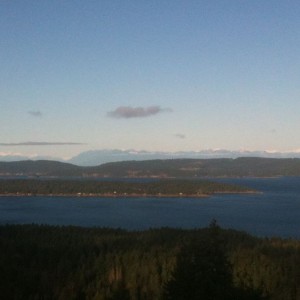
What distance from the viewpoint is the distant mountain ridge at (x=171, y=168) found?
324 ft

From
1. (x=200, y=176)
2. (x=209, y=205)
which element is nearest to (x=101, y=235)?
(x=209, y=205)

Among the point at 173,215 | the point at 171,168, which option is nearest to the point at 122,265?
the point at 173,215

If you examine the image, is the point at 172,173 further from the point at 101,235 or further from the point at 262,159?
the point at 101,235

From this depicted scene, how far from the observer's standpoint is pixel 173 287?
7230 mm

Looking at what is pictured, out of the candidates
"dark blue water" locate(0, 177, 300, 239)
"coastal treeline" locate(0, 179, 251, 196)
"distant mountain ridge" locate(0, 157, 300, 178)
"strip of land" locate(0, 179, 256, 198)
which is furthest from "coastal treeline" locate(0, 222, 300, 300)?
"distant mountain ridge" locate(0, 157, 300, 178)

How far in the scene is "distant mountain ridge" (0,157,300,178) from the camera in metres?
98.9

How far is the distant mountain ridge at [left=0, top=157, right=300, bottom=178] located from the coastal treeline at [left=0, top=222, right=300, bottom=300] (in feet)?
247

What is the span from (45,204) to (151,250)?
2889 centimetres

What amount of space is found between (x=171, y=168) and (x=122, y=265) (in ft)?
292

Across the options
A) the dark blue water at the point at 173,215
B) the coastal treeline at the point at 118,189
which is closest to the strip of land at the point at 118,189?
the coastal treeline at the point at 118,189

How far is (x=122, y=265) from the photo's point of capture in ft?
50.0

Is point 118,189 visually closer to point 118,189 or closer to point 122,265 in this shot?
point 118,189

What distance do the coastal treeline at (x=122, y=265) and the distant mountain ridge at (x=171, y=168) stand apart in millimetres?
75155

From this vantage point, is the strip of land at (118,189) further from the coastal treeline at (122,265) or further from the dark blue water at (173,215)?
the coastal treeline at (122,265)
